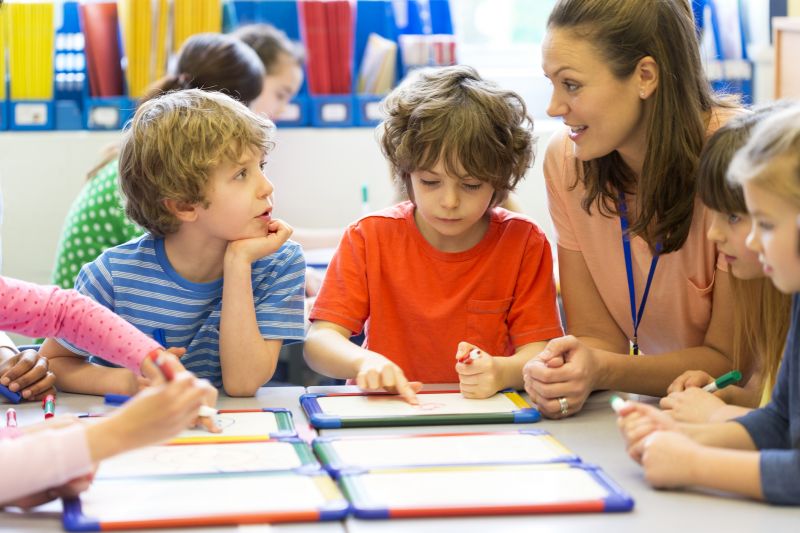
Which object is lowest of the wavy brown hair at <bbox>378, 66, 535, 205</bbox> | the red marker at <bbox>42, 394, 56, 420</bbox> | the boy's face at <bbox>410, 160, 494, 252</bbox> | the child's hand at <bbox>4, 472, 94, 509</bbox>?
the red marker at <bbox>42, 394, 56, 420</bbox>

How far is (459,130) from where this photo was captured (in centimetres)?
161

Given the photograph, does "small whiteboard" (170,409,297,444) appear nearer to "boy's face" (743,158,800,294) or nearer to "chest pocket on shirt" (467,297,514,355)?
"chest pocket on shirt" (467,297,514,355)

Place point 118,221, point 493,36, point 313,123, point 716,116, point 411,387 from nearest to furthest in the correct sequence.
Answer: point 411,387 < point 716,116 < point 118,221 < point 313,123 < point 493,36

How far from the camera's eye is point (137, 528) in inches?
38.7

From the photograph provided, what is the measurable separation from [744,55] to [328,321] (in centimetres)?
260

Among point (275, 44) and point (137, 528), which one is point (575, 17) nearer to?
point (137, 528)

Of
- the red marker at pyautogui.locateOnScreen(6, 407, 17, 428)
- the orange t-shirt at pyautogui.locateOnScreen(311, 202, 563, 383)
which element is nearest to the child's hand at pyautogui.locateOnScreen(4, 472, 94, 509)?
the red marker at pyautogui.locateOnScreen(6, 407, 17, 428)

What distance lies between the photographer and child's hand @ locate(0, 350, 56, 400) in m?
1.46

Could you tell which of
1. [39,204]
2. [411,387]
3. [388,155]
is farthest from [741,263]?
[39,204]

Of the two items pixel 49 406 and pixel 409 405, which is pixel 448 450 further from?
pixel 49 406

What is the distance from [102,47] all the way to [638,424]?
2679 millimetres

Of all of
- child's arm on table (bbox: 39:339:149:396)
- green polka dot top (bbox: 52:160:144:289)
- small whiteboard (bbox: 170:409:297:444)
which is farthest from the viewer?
green polka dot top (bbox: 52:160:144:289)

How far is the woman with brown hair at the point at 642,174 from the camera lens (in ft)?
4.99

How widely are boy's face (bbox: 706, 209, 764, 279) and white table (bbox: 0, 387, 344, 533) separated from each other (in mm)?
571
